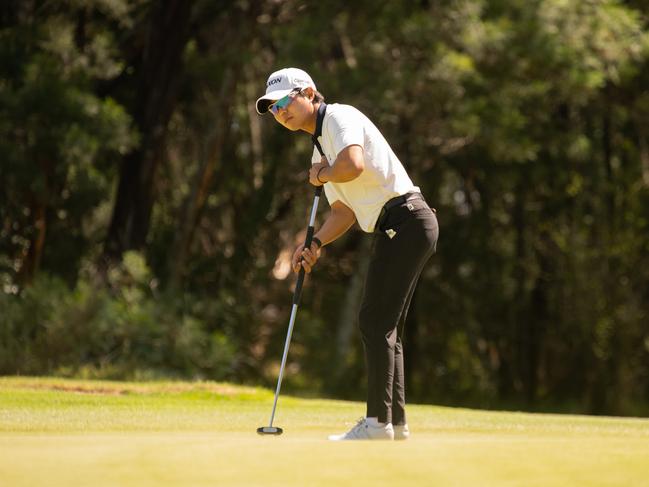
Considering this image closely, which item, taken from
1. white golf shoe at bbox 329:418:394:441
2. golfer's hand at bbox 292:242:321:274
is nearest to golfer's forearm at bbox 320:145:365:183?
golfer's hand at bbox 292:242:321:274

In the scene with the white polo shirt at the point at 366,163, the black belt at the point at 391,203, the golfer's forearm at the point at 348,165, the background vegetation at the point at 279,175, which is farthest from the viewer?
the background vegetation at the point at 279,175

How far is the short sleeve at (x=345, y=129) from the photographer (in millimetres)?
5656

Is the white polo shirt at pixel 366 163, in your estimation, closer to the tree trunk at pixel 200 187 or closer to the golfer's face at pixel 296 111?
the golfer's face at pixel 296 111

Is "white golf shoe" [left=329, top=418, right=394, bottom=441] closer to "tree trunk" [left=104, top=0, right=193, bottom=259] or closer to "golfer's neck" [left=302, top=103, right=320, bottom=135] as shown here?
"golfer's neck" [left=302, top=103, right=320, bottom=135]

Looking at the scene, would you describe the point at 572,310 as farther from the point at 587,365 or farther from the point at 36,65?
the point at 36,65

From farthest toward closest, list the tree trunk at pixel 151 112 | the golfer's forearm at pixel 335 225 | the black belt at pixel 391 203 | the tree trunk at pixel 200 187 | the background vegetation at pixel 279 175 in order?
the tree trunk at pixel 200 187 < the tree trunk at pixel 151 112 < the background vegetation at pixel 279 175 < the golfer's forearm at pixel 335 225 < the black belt at pixel 391 203

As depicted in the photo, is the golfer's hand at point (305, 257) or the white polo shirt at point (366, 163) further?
the golfer's hand at point (305, 257)

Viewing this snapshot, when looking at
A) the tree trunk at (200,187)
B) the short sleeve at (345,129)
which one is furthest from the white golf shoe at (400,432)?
the tree trunk at (200,187)

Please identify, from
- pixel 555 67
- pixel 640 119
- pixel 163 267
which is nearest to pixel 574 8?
pixel 555 67

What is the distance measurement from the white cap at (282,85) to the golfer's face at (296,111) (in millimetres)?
54

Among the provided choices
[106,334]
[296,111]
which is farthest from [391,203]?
[106,334]

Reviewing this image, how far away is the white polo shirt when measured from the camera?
5.73m

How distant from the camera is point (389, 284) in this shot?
19.1ft

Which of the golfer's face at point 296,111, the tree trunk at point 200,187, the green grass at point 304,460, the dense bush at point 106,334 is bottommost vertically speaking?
the green grass at point 304,460
